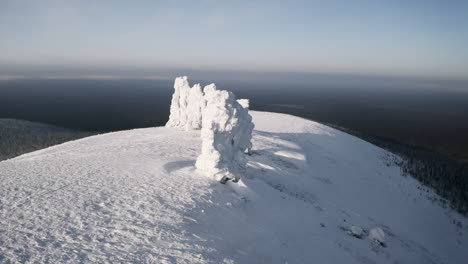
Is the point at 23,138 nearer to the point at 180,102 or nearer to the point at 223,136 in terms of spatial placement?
the point at 180,102

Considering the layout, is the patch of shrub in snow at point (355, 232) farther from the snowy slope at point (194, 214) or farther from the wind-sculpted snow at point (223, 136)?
the wind-sculpted snow at point (223, 136)

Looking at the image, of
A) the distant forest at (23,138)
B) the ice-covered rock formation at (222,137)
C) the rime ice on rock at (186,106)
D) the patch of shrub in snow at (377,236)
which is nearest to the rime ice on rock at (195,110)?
the rime ice on rock at (186,106)

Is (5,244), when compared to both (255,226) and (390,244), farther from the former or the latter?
(390,244)

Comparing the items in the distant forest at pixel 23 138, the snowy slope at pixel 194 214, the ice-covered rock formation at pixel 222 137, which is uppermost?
the ice-covered rock formation at pixel 222 137

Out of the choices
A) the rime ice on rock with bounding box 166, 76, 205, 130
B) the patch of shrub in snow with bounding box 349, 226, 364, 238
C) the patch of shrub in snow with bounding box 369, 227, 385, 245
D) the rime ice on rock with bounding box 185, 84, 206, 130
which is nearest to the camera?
the patch of shrub in snow with bounding box 349, 226, 364, 238

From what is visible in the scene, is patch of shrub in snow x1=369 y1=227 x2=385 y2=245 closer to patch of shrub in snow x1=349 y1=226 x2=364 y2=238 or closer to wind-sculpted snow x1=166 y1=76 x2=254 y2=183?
patch of shrub in snow x1=349 y1=226 x2=364 y2=238

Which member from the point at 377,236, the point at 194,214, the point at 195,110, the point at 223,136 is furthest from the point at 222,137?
the point at 195,110

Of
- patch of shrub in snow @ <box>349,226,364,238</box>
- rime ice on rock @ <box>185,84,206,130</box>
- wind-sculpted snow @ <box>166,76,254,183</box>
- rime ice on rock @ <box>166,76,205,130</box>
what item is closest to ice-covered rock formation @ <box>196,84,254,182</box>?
wind-sculpted snow @ <box>166,76,254,183</box>
